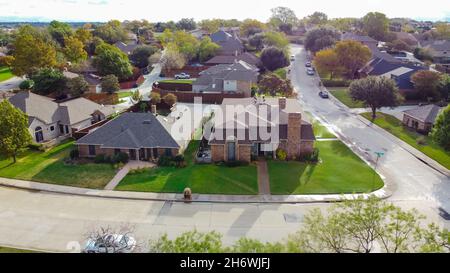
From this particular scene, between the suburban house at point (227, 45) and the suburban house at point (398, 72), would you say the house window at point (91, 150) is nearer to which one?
the suburban house at point (398, 72)

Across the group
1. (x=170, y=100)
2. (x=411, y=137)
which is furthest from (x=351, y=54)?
(x=170, y=100)

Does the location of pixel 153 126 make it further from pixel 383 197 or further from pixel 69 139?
pixel 383 197

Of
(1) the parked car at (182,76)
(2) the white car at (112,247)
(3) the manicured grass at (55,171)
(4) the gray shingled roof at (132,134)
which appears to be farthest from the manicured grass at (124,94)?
(2) the white car at (112,247)

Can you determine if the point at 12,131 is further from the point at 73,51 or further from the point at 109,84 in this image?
the point at 73,51

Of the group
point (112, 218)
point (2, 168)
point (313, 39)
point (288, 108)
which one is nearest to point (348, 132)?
point (288, 108)

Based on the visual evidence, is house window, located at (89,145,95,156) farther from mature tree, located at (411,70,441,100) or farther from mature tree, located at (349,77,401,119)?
mature tree, located at (411,70,441,100)

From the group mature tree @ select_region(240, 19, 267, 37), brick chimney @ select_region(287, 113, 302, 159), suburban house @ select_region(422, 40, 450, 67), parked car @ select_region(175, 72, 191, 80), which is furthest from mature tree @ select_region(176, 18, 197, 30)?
brick chimney @ select_region(287, 113, 302, 159)
